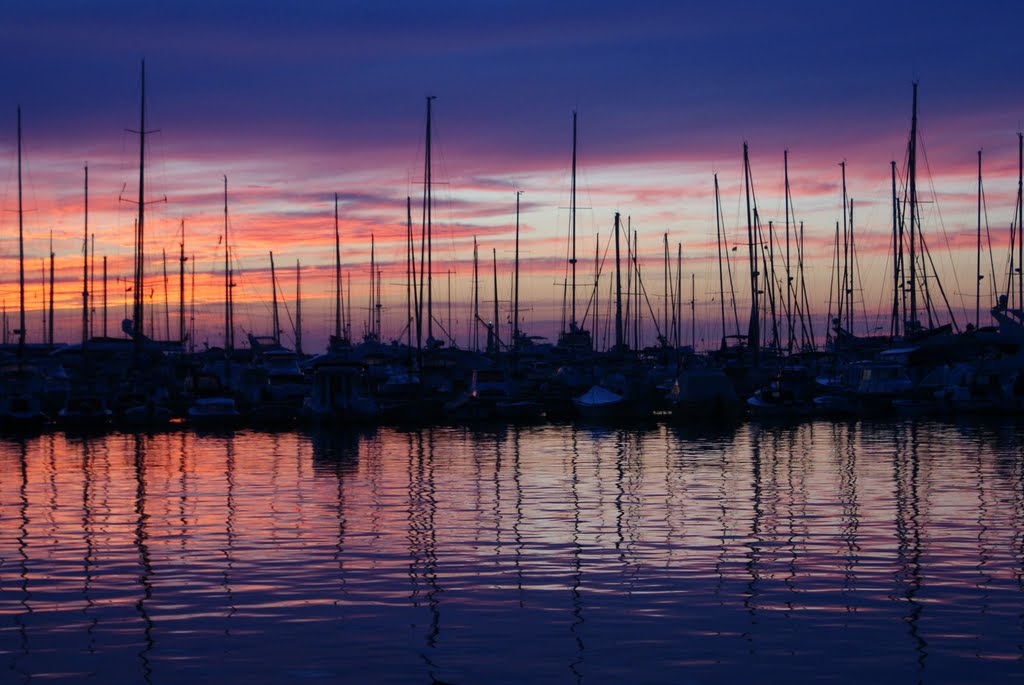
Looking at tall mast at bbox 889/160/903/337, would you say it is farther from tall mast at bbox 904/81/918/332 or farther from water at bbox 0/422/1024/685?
water at bbox 0/422/1024/685

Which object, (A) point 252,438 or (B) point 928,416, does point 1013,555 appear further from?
(B) point 928,416

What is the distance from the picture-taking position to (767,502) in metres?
29.9

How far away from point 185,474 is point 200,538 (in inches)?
603

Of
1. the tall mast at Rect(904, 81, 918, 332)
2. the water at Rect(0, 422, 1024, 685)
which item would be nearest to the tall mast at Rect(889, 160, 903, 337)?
the tall mast at Rect(904, 81, 918, 332)

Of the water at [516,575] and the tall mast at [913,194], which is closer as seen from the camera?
the water at [516,575]

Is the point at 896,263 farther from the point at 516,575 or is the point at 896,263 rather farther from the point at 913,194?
the point at 516,575

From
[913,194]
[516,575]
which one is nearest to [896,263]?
[913,194]

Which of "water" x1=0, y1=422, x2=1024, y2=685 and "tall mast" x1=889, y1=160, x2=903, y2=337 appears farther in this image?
"tall mast" x1=889, y1=160, x2=903, y2=337

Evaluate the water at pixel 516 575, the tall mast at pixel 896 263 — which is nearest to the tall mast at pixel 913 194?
the tall mast at pixel 896 263

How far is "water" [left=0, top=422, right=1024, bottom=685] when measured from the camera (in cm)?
1455

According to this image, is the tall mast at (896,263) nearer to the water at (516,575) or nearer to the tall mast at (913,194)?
the tall mast at (913,194)

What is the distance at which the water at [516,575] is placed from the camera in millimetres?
14547

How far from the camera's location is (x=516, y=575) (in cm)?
1991

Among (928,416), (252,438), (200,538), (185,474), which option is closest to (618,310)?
(928,416)
